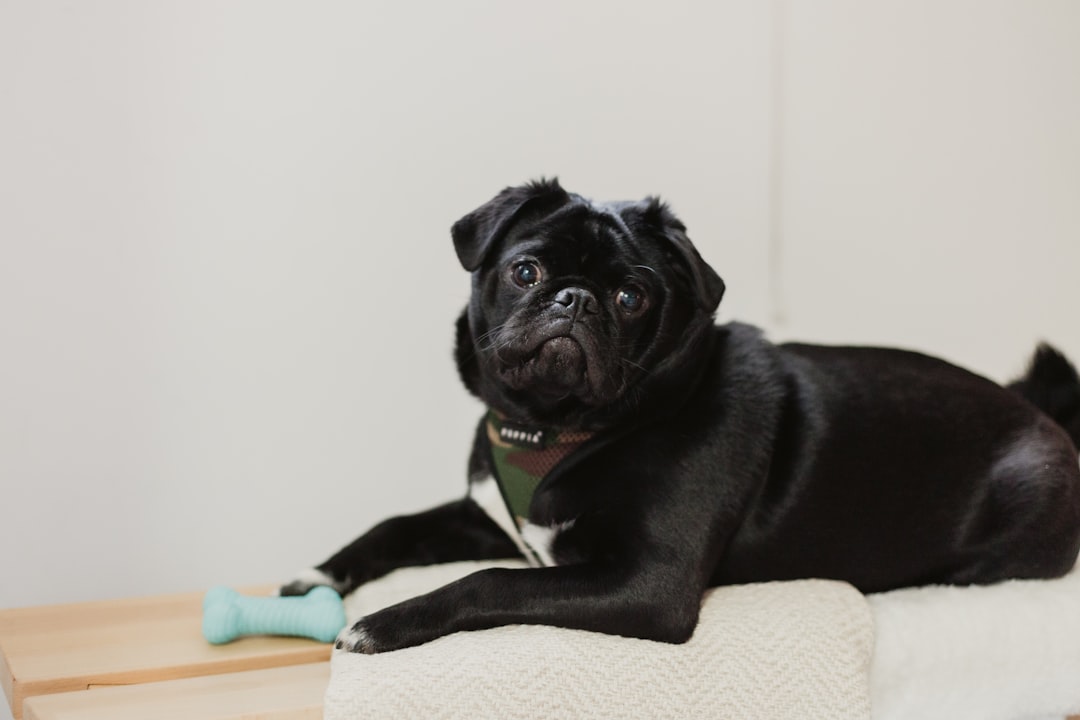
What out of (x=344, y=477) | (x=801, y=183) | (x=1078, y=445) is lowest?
(x=344, y=477)

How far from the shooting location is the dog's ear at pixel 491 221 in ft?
6.39

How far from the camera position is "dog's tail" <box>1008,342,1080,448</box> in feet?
7.79

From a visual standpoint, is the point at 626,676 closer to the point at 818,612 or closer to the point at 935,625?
the point at 818,612

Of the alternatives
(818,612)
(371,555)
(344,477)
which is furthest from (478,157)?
(818,612)

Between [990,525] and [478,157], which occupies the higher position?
[478,157]

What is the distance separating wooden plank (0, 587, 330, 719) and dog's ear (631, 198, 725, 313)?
966 millimetres

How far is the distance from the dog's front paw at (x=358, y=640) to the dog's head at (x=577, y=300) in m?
0.52

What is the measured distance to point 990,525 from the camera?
6.94 ft

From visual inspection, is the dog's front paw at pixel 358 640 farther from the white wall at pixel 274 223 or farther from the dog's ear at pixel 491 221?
the white wall at pixel 274 223

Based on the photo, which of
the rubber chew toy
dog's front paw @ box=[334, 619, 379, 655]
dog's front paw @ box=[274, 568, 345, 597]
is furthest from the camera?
dog's front paw @ box=[274, 568, 345, 597]

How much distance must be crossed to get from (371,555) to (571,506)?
524 millimetres

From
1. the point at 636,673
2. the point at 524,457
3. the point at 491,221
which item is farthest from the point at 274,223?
the point at 636,673

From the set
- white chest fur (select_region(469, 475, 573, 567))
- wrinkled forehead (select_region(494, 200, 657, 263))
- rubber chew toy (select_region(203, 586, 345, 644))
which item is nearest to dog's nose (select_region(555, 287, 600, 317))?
wrinkled forehead (select_region(494, 200, 657, 263))

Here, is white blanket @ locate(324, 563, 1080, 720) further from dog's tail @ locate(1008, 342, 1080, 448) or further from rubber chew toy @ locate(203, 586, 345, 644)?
dog's tail @ locate(1008, 342, 1080, 448)
